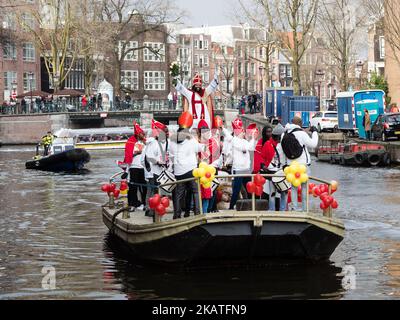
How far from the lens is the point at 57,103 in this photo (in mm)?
84312

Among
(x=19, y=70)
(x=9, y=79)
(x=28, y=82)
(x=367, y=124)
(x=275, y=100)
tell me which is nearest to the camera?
(x=367, y=124)

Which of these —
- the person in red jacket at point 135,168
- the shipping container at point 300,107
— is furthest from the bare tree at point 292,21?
the person in red jacket at point 135,168

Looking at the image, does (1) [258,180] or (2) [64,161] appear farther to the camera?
(2) [64,161]

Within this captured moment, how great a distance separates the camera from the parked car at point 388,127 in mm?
47156

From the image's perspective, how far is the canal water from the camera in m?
14.7

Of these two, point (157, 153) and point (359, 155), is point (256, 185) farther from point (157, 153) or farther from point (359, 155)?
point (359, 155)

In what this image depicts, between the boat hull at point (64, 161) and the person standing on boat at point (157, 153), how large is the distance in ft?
88.0

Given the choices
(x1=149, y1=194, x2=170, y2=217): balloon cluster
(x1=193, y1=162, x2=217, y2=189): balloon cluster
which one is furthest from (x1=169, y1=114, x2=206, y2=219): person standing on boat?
(x1=193, y1=162, x2=217, y2=189): balloon cluster

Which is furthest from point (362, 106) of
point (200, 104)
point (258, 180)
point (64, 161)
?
point (258, 180)

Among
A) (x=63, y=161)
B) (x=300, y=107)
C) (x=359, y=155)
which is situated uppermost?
(x=300, y=107)

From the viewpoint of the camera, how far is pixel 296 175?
1595cm

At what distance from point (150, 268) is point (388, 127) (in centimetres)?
3199
